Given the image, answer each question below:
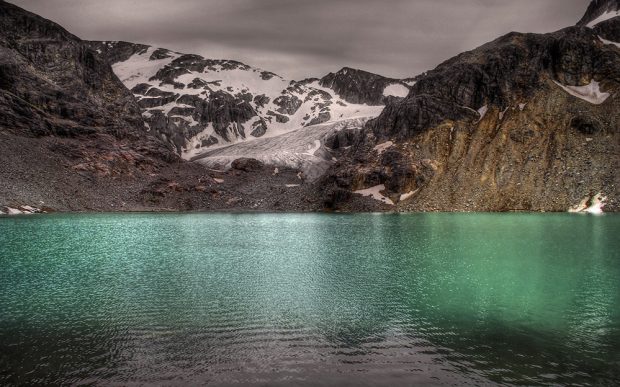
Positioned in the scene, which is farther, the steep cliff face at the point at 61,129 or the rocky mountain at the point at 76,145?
the rocky mountain at the point at 76,145

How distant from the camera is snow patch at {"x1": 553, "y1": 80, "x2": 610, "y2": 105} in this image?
5630 inches

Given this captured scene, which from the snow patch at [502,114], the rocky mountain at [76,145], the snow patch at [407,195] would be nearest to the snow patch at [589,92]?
the snow patch at [502,114]

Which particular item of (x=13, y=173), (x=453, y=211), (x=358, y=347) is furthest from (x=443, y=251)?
(x=13, y=173)

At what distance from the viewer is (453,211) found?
126 meters

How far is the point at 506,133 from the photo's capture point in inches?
5738

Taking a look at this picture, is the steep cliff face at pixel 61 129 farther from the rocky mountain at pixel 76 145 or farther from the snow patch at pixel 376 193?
the snow patch at pixel 376 193

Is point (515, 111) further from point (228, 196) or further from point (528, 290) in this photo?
point (528, 290)

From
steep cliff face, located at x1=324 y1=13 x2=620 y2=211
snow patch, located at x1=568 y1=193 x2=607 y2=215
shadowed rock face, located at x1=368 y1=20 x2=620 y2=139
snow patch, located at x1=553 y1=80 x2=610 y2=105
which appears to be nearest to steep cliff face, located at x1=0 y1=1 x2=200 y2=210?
steep cliff face, located at x1=324 y1=13 x2=620 y2=211

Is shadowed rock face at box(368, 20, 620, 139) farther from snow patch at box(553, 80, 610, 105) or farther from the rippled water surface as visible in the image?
the rippled water surface

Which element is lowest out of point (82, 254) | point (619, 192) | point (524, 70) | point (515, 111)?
point (82, 254)

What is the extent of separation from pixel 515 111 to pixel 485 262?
133 metres

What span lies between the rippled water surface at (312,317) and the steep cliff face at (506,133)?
8819 centimetres

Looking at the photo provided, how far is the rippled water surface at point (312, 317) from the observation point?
15414 mm

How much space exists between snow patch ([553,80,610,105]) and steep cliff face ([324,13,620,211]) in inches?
12.4
